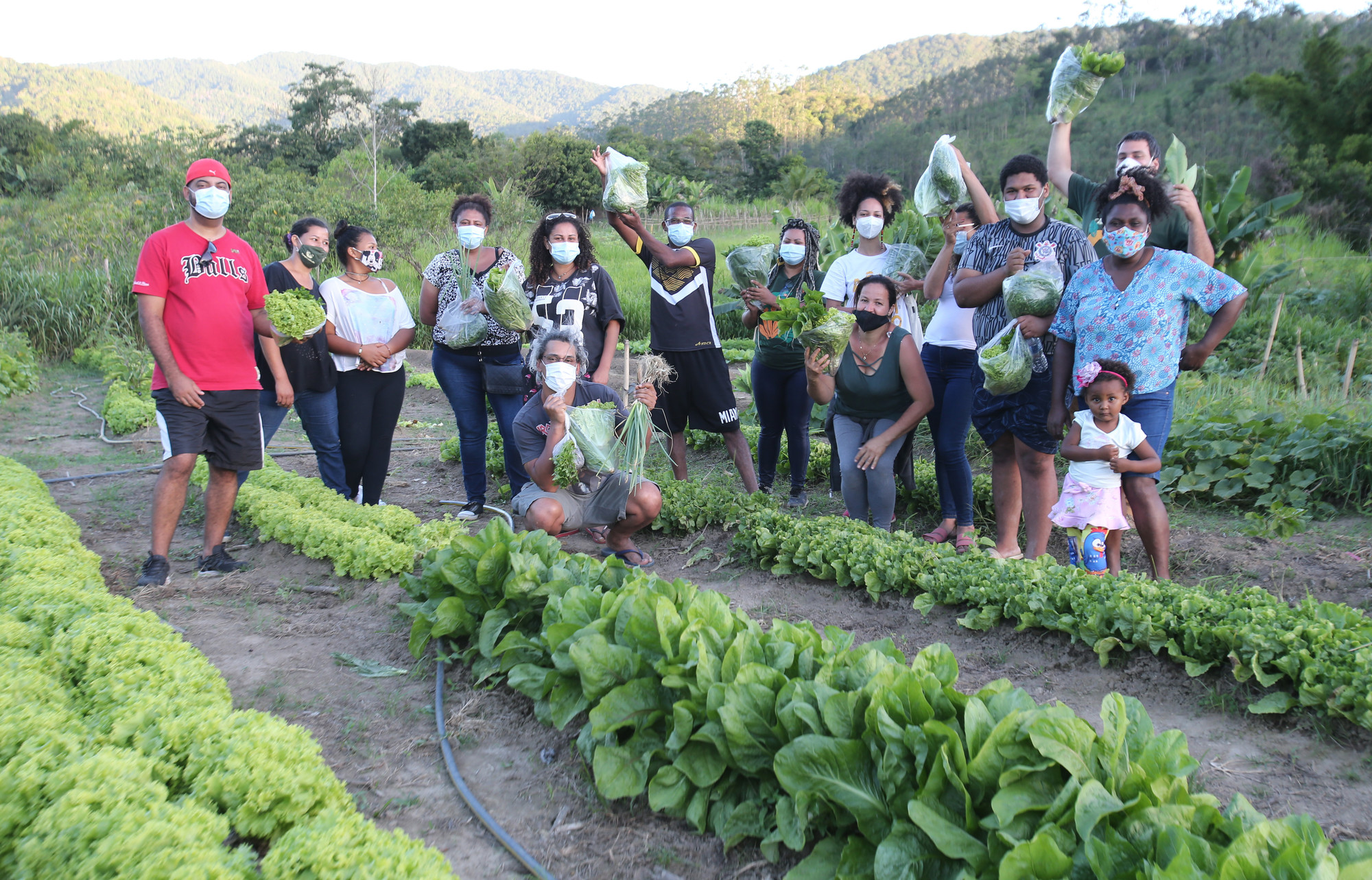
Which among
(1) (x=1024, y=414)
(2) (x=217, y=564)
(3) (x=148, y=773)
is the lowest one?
(2) (x=217, y=564)

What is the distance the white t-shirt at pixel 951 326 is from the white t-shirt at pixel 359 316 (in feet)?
11.6

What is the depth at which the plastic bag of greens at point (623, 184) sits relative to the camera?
569 centimetres

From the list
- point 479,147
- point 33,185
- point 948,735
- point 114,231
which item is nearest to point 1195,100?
point 479,147

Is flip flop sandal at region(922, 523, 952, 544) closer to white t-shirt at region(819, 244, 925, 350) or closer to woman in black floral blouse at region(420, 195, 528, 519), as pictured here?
white t-shirt at region(819, 244, 925, 350)

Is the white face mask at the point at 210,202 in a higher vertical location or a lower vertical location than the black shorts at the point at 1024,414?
higher

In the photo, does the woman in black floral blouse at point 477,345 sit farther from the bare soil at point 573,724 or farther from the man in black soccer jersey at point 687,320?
the bare soil at point 573,724

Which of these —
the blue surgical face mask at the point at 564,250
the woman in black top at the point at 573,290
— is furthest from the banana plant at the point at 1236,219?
the blue surgical face mask at the point at 564,250

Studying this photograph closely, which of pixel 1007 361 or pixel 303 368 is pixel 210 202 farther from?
pixel 1007 361

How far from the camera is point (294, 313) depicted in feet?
16.7

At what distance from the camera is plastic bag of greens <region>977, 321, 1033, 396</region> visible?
4516mm

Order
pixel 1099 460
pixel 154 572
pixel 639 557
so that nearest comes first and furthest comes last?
pixel 1099 460 < pixel 154 572 < pixel 639 557

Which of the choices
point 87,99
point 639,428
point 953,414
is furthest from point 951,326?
point 87,99

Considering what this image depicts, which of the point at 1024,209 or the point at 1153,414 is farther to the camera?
the point at 1024,209

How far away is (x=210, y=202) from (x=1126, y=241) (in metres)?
4.92
